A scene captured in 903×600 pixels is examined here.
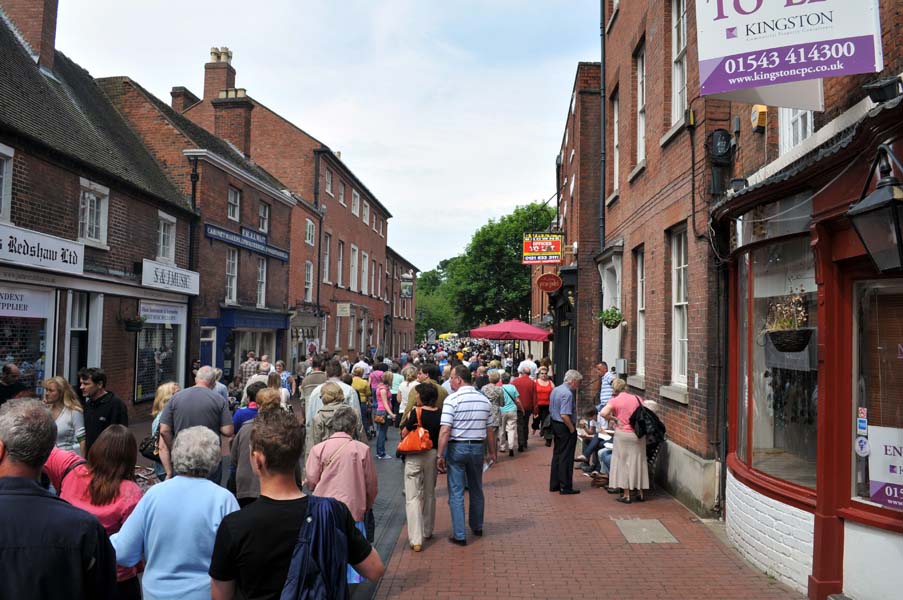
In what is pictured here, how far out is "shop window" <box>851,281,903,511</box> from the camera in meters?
4.95

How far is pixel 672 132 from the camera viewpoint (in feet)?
31.0

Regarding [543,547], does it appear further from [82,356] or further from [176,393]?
[82,356]

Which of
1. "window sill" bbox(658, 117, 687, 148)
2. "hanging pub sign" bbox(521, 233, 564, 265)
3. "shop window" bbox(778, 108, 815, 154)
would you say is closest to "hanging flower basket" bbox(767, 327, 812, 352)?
"shop window" bbox(778, 108, 815, 154)

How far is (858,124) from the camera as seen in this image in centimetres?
454

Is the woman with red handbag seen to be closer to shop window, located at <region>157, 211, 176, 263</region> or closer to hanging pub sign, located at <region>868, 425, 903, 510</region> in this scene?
hanging pub sign, located at <region>868, 425, 903, 510</region>

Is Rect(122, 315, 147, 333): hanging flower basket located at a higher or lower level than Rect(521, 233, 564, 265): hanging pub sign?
lower

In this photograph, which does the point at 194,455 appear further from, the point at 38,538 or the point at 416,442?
the point at 416,442

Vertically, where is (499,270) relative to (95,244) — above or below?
above

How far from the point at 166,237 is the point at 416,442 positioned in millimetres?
14181

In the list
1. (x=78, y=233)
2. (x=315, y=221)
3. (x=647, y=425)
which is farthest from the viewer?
(x=315, y=221)

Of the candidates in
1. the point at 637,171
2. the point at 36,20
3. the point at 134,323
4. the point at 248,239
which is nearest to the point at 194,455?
the point at 637,171

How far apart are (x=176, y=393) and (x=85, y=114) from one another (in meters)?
13.2

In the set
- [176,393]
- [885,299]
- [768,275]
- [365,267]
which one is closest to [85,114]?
[176,393]

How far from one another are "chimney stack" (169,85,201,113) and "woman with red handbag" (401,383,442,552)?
25916mm
